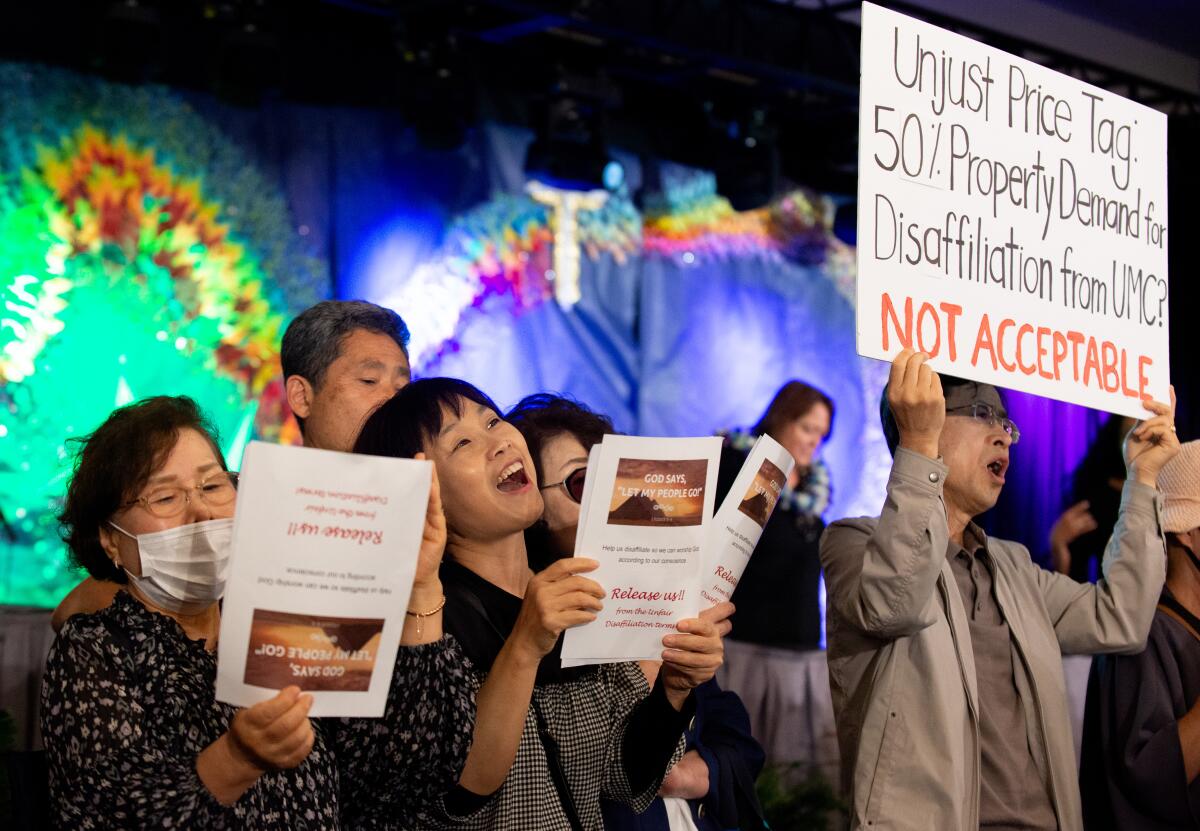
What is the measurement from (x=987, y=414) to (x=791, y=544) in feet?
12.3

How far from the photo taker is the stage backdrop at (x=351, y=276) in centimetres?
564

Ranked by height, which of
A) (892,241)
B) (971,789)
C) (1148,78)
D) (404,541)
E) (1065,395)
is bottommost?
(971,789)

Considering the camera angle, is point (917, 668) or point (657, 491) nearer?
point (657, 491)

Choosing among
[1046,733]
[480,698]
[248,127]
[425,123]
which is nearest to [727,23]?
[425,123]

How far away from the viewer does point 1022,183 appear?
2908 mm

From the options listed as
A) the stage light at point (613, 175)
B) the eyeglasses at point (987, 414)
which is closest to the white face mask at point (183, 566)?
the eyeglasses at point (987, 414)

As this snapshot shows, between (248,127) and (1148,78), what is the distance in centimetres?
536

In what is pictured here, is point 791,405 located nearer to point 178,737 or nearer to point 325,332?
point 325,332

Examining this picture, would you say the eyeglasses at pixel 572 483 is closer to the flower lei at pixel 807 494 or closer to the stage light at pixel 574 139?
the flower lei at pixel 807 494

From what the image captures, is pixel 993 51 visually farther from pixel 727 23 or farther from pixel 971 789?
pixel 727 23

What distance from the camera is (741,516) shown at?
2342 mm

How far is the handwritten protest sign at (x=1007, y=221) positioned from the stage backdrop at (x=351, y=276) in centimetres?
323

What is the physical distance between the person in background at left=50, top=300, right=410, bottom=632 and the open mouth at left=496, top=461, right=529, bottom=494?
0.60 meters

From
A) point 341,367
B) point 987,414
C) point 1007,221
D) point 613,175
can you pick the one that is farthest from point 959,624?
point 613,175
